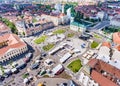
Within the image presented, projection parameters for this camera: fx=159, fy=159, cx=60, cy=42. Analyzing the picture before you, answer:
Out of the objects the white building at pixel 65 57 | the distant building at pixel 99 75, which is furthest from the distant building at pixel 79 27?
the distant building at pixel 99 75

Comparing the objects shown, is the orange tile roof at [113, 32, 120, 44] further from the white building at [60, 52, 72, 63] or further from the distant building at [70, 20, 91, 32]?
the white building at [60, 52, 72, 63]

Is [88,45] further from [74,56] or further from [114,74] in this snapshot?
[114,74]

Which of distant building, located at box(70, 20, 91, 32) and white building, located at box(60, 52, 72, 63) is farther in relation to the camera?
distant building, located at box(70, 20, 91, 32)

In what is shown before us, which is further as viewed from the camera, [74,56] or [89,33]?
[89,33]

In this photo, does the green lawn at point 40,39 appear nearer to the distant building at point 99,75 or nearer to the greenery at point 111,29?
the greenery at point 111,29

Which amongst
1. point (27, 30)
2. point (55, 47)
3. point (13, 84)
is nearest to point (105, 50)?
point (55, 47)

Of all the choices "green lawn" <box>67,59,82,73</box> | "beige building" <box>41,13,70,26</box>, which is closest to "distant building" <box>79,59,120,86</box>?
"green lawn" <box>67,59,82,73</box>

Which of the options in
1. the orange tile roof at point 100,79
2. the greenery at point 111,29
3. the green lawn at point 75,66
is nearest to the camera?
the orange tile roof at point 100,79
